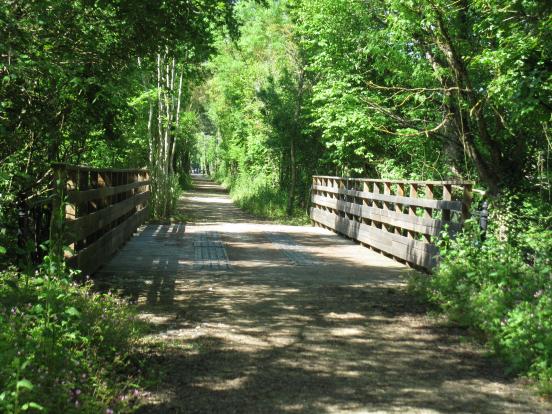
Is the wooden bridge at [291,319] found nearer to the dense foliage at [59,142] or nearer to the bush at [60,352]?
the bush at [60,352]

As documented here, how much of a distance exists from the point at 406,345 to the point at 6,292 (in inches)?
135

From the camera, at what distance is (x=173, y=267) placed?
8820mm

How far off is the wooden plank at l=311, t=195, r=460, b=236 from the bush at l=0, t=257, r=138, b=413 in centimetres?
482

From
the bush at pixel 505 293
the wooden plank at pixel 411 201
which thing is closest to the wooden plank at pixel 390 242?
the wooden plank at pixel 411 201

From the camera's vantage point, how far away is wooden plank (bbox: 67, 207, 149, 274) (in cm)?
685

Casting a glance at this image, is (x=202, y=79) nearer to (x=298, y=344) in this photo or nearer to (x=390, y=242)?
(x=390, y=242)

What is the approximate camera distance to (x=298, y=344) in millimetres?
5102

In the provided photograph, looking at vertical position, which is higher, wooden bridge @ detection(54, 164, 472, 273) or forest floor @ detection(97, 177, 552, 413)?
wooden bridge @ detection(54, 164, 472, 273)

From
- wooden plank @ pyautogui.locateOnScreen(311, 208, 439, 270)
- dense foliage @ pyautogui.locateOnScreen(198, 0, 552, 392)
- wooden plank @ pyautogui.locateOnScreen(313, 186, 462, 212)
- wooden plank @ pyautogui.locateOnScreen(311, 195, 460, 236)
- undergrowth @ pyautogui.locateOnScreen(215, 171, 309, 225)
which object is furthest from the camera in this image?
undergrowth @ pyautogui.locateOnScreen(215, 171, 309, 225)

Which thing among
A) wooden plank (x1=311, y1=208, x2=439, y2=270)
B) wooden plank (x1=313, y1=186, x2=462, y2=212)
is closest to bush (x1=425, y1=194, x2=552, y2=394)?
wooden plank (x1=313, y1=186, x2=462, y2=212)

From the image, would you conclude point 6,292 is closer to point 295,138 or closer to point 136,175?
point 136,175

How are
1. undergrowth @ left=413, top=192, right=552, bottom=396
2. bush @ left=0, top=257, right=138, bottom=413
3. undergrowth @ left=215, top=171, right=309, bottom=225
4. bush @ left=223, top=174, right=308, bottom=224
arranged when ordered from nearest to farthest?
bush @ left=0, top=257, right=138, bottom=413 → undergrowth @ left=413, top=192, right=552, bottom=396 → undergrowth @ left=215, top=171, right=309, bottom=225 → bush @ left=223, top=174, right=308, bottom=224

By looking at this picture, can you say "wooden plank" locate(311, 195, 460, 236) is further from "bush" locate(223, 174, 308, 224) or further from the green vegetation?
"bush" locate(223, 174, 308, 224)

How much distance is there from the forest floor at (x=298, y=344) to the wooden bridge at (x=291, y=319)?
0.04ft
